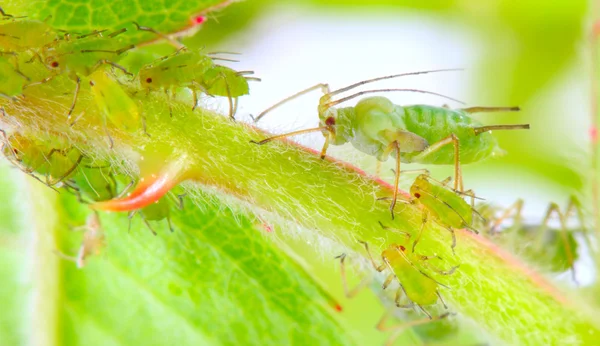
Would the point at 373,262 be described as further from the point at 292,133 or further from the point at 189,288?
the point at 189,288

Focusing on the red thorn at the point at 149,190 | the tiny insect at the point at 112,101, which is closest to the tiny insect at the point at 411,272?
the red thorn at the point at 149,190

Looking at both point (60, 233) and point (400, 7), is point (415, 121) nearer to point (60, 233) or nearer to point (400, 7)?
point (60, 233)

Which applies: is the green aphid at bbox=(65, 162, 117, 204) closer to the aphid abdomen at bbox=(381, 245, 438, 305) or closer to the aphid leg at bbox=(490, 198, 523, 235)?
the aphid abdomen at bbox=(381, 245, 438, 305)

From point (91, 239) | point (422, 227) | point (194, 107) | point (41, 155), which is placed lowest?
point (91, 239)

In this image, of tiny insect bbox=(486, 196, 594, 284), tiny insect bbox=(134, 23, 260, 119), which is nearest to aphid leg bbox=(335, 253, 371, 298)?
tiny insect bbox=(486, 196, 594, 284)

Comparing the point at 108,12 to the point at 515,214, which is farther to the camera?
the point at 515,214

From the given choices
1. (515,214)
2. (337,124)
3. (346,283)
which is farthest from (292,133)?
(515,214)

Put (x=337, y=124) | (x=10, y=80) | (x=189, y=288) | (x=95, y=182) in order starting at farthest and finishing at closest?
(x=189, y=288) → (x=337, y=124) → (x=95, y=182) → (x=10, y=80)

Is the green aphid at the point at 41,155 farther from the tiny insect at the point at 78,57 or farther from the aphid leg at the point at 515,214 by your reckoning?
the aphid leg at the point at 515,214
